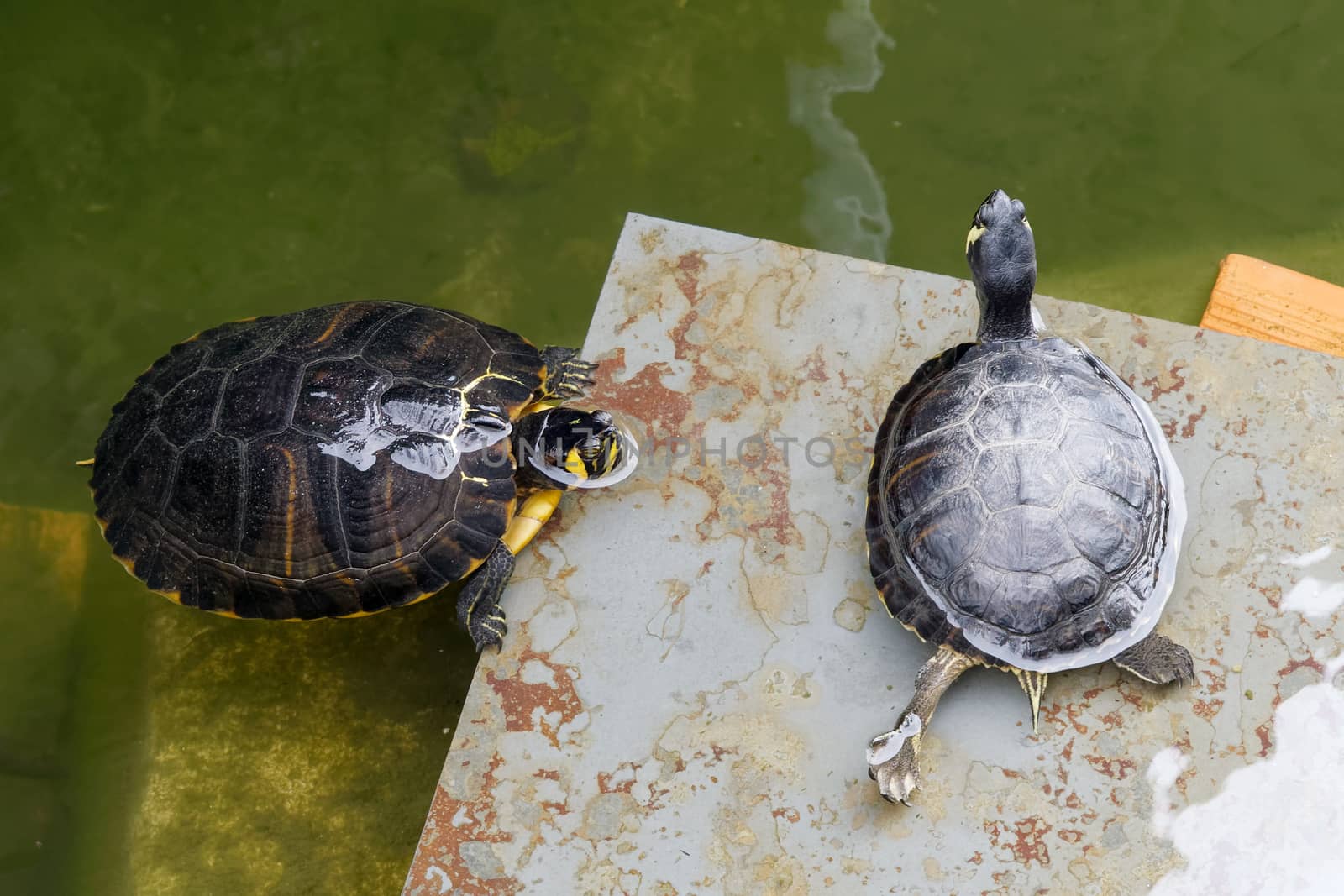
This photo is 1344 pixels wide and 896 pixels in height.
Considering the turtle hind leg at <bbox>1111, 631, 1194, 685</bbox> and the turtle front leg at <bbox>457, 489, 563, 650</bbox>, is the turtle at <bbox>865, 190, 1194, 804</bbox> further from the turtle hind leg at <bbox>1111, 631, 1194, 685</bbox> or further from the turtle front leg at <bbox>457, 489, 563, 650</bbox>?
the turtle front leg at <bbox>457, 489, 563, 650</bbox>

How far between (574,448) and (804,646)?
74 cm

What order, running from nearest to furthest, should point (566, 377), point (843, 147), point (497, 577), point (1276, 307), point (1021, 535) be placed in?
point (1021, 535), point (497, 577), point (566, 377), point (1276, 307), point (843, 147)

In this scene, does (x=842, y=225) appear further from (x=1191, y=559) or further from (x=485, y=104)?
(x=1191, y=559)

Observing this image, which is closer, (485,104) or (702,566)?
(702,566)

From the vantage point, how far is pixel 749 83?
12.2 ft

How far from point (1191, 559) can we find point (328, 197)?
122 inches

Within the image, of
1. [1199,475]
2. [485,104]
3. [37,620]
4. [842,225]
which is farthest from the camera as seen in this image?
[485,104]

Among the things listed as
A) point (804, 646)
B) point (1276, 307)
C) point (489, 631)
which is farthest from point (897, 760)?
point (1276, 307)

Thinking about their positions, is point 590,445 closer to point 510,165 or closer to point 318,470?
point 318,470

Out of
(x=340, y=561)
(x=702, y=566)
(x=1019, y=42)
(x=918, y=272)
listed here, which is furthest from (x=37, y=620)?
(x=1019, y=42)

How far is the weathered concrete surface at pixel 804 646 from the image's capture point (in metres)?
2.24

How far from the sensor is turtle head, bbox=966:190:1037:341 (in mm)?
2471

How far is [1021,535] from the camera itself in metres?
2.18

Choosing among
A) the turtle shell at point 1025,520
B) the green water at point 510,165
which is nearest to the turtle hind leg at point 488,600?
the green water at point 510,165
